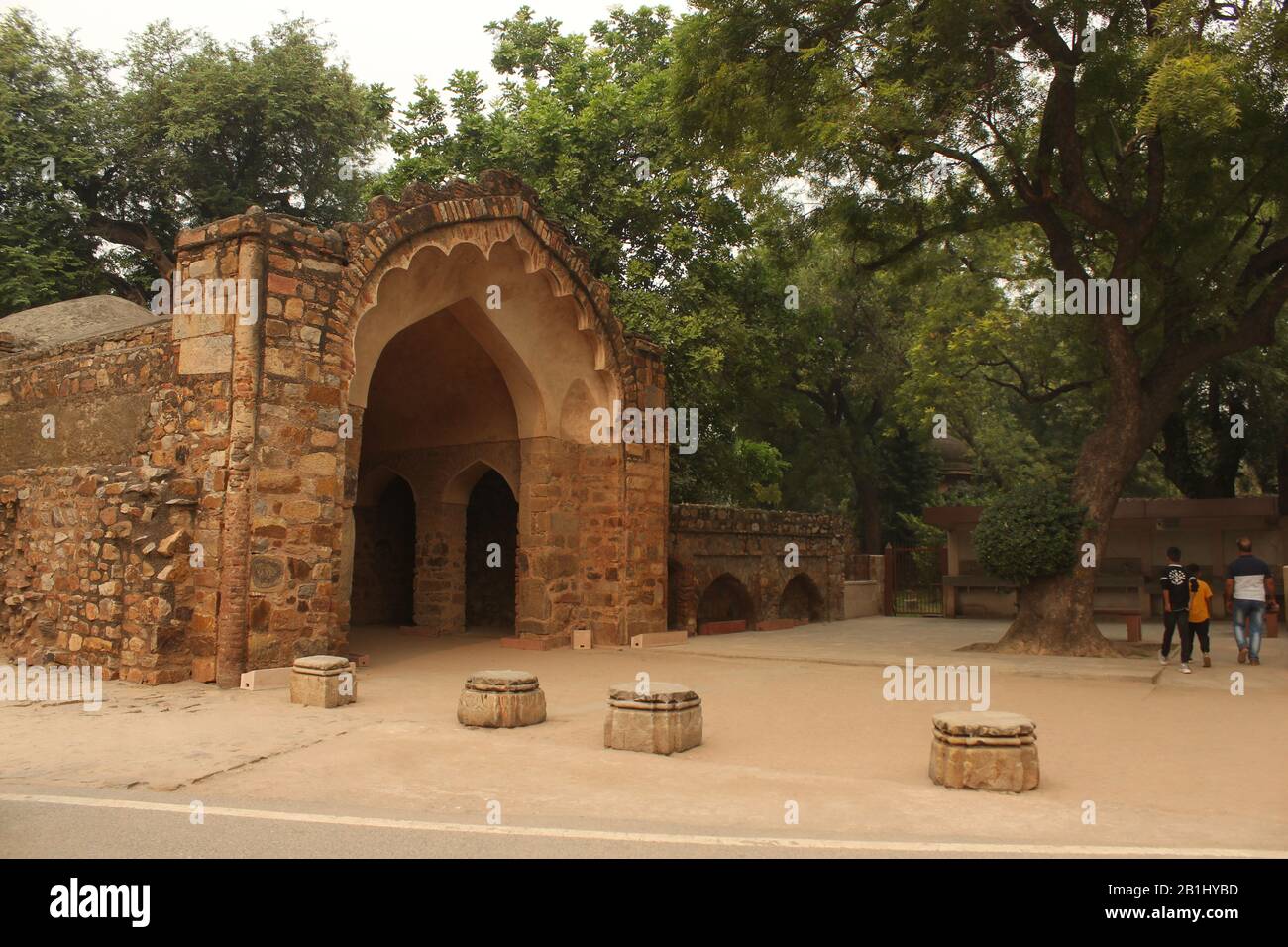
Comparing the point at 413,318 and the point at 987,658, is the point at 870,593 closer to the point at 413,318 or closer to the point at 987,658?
the point at 987,658

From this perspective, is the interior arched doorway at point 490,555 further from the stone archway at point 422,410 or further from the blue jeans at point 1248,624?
the blue jeans at point 1248,624

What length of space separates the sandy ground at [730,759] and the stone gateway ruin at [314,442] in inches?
42.6

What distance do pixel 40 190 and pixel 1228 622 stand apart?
28232 millimetres

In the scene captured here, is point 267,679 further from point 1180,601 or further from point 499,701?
point 1180,601

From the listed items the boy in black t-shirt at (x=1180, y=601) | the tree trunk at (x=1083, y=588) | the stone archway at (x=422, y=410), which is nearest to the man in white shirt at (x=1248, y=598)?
the boy in black t-shirt at (x=1180, y=601)

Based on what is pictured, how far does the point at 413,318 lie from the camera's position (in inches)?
455

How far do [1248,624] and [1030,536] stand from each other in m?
2.61

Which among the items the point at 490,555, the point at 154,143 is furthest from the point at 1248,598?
the point at 154,143

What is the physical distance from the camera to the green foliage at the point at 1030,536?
12453 mm

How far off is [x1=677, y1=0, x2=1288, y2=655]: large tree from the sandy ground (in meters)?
4.22

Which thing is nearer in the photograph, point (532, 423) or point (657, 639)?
point (532, 423)

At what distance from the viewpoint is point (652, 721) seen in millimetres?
6551

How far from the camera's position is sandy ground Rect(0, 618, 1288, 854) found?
493cm

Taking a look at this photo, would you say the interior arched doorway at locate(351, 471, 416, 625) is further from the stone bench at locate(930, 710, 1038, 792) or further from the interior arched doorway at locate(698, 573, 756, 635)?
the stone bench at locate(930, 710, 1038, 792)
